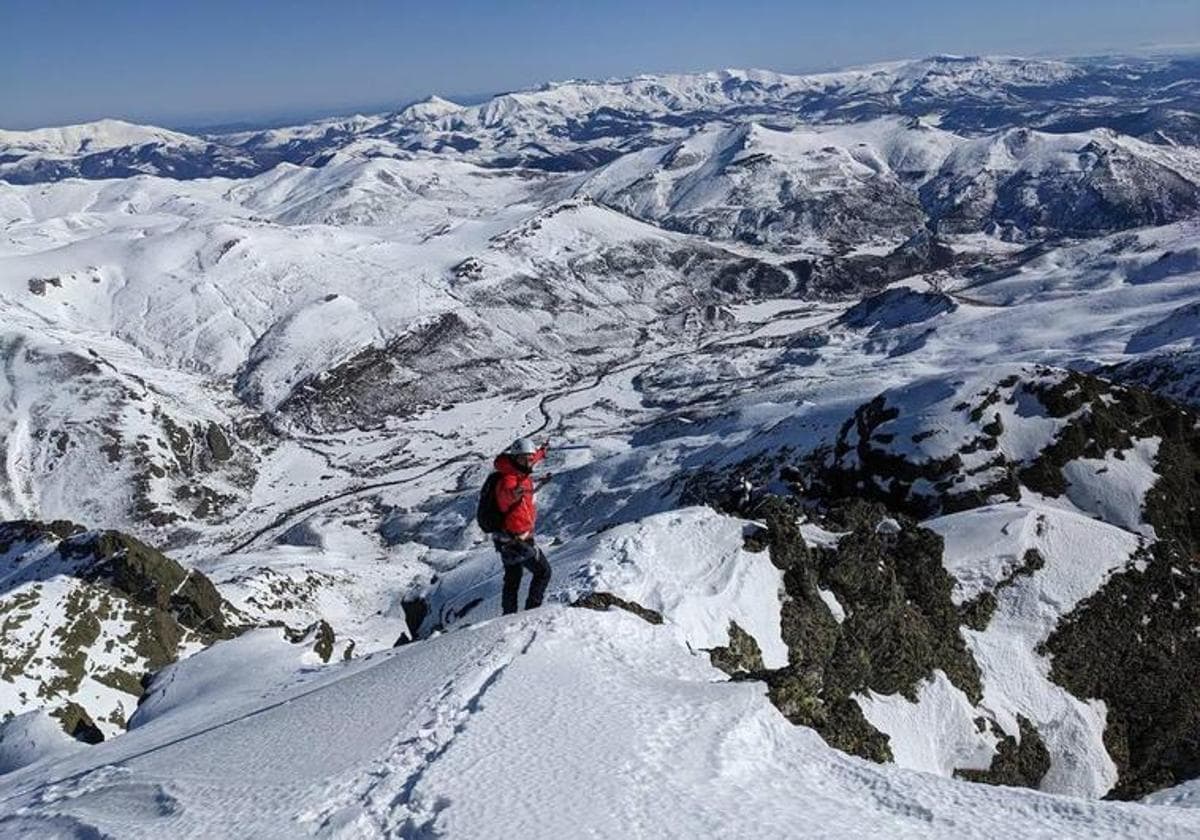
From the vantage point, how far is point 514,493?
69.2 feet

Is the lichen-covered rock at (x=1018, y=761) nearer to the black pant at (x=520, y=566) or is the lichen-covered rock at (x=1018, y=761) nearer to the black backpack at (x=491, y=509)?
the black pant at (x=520, y=566)

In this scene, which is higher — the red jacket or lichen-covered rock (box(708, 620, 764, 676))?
the red jacket

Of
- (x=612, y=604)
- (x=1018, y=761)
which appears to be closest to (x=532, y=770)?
(x=612, y=604)

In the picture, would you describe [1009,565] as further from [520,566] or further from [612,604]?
[520,566]

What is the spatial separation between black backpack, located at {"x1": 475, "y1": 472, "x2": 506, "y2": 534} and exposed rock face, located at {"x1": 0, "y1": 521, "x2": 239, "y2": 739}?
137 feet

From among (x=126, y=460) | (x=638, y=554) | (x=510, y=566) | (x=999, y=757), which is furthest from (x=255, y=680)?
(x=126, y=460)

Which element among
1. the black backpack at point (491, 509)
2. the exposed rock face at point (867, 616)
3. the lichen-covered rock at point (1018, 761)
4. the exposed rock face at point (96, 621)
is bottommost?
the exposed rock face at point (96, 621)

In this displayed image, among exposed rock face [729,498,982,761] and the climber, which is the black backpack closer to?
the climber

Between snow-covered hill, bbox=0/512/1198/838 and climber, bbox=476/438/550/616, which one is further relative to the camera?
climber, bbox=476/438/550/616

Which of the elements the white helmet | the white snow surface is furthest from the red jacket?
the white snow surface

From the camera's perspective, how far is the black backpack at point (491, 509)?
2112 cm

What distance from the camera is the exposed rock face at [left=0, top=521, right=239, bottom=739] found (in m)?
57.8

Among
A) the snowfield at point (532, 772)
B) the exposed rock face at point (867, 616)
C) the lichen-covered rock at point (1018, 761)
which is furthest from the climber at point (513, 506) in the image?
the lichen-covered rock at point (1018, 761)

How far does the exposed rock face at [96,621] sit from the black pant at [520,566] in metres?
40.0
